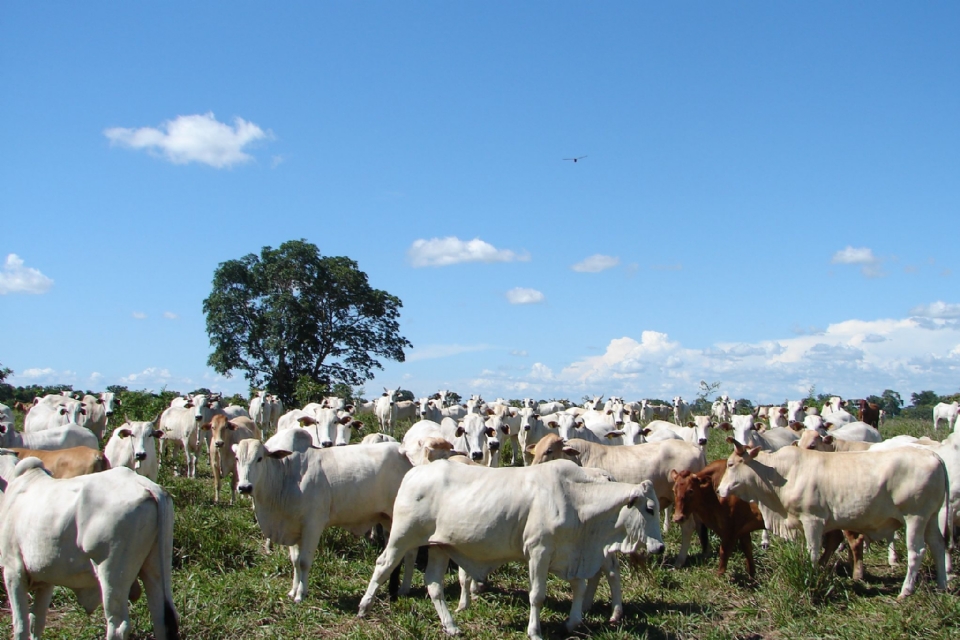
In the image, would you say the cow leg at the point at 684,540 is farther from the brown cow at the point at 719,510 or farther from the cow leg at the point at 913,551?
the cow leg at the point at 913,551

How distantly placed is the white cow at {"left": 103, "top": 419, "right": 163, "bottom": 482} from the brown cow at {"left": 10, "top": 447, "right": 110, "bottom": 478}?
2.78m

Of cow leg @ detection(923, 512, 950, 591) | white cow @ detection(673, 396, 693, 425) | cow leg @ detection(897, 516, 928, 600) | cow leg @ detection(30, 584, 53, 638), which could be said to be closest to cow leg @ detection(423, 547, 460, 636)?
cow leg @ detection(30, 584, 53, 638)

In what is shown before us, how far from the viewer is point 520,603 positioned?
9.21 meters

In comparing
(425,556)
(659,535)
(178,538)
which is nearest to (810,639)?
(659,535)

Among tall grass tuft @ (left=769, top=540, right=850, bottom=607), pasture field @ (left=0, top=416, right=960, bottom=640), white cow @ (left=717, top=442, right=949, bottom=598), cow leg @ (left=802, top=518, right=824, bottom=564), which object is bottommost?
pasture field @ (left=0, top=416, right=960, bottom=640)

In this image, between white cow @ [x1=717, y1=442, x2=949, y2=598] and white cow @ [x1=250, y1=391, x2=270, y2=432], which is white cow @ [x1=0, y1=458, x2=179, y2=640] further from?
white cow @ [x1=250, y1=391, x2=270, y2=432]

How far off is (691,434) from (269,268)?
32.6 metres

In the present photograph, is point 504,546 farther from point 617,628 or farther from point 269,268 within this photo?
point 269,268

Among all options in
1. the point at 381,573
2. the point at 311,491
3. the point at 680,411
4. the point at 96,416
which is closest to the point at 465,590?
the point at 381,573

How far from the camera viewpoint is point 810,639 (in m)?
7.64

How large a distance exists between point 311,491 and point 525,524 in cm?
283

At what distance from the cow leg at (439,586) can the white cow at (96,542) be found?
2.58 m

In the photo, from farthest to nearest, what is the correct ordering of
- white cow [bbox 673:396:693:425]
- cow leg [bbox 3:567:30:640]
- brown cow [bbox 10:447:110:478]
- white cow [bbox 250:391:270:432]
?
white cow [bbox 673:396:693:425]
white cow [bbox 250:391:270:432]
brown cow [bbox 10:447:110:478]
cow leg [bbox 3:567:30:640]

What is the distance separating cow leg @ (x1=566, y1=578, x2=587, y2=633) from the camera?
816cm
